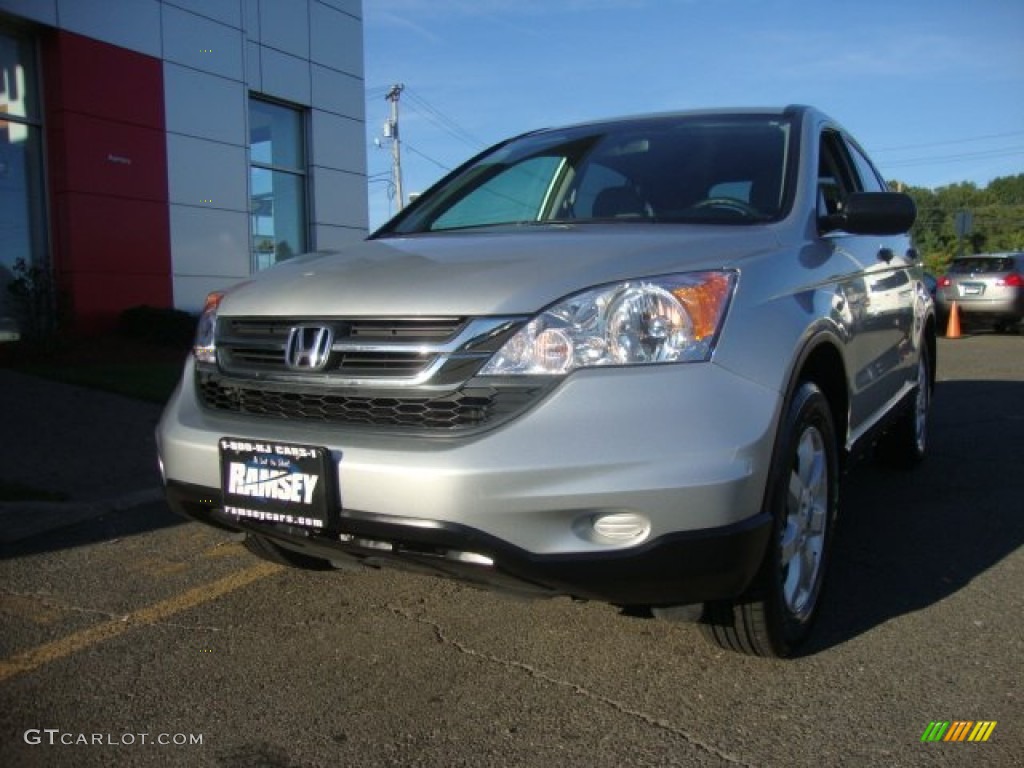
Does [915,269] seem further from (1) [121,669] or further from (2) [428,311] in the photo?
(1) [121,669]

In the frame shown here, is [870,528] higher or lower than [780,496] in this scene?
lower

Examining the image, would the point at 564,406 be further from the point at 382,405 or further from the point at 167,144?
the point at 167,144

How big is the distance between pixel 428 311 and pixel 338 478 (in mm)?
508

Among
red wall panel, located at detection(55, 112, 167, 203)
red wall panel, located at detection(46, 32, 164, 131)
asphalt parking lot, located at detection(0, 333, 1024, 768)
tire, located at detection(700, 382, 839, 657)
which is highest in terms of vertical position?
red wall panel, located at detection(46, 32, 164, 131)

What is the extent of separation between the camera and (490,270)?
2.53 m

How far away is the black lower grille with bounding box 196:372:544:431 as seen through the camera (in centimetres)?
233

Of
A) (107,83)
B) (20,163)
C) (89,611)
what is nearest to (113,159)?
(107,83)

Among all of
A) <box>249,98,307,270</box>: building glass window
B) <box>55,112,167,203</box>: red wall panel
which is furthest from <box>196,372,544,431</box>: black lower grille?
<box>249,98,307,270</box>: building glass window

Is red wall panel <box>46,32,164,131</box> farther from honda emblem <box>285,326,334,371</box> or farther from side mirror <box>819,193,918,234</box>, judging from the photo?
side mirror <box>819,193,918,234</box>

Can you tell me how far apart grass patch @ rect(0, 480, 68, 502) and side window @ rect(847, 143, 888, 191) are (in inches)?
176

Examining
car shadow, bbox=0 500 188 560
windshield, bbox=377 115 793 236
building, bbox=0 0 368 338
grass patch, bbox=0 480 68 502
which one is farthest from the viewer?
building, bbox=0 0 368 338

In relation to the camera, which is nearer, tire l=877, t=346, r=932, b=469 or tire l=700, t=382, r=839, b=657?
tire l=700, t=382, r=839, b=657

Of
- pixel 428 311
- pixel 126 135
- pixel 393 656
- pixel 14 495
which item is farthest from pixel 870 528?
pixel 126 135

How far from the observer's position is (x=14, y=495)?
4758 mm
